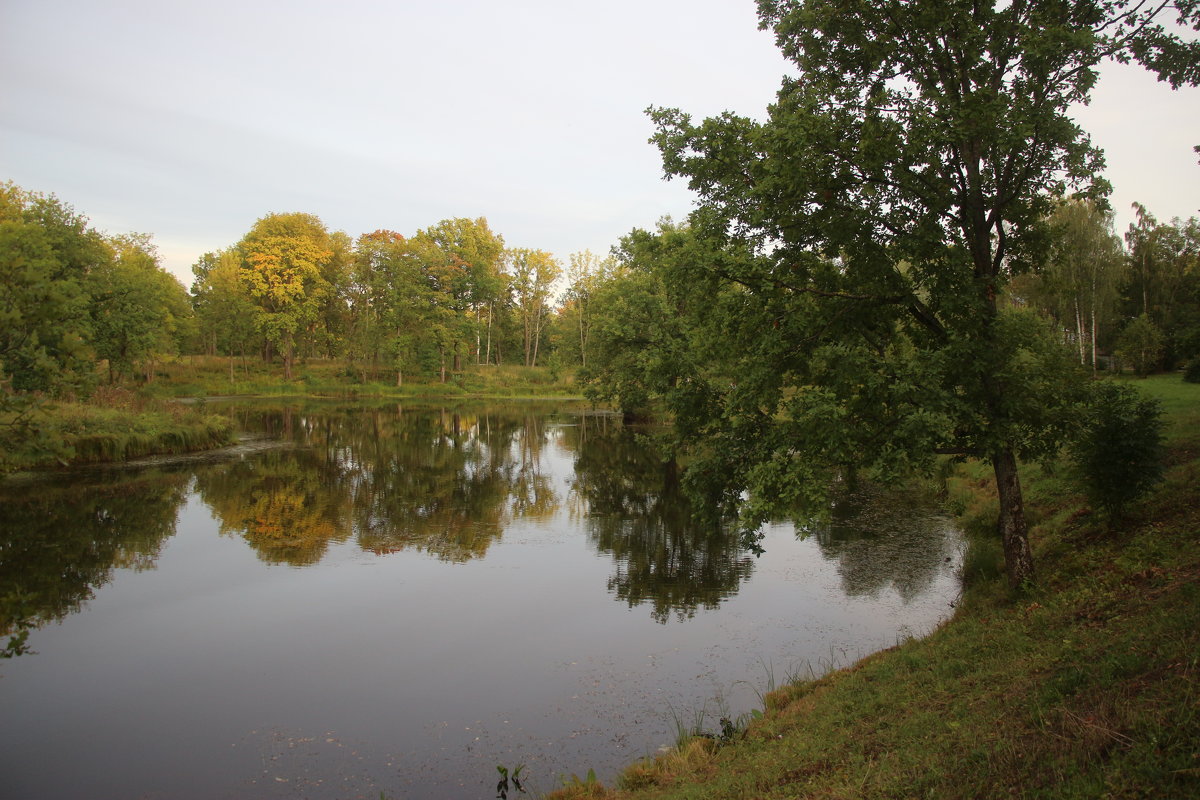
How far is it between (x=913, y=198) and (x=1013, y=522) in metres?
5.06

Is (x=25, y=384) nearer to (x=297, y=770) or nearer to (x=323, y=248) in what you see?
(x=297, y=770)

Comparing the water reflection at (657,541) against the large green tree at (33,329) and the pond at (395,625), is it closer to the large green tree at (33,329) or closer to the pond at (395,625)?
the pond at (395,625)

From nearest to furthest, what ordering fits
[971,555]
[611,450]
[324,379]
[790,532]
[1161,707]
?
[1161,707]
[971,555]
[790,532]
[611,450]
[324,379]

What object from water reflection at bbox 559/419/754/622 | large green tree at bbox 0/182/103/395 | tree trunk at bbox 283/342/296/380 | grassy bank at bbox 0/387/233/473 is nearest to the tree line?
tree trunk at bbox 283/342/296/380

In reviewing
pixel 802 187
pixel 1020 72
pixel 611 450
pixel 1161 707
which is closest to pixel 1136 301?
pixel 611 450

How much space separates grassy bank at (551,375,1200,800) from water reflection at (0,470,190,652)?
1220 centimetres

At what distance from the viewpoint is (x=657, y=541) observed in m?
17.6

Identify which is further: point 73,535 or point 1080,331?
point 1080,331

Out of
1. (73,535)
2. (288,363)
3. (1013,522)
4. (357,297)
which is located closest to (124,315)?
(288,363)

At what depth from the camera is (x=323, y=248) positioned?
6894 centimetres

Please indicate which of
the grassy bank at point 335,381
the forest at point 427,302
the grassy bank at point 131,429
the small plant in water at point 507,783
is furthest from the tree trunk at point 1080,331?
the grassy bank at point 131,429

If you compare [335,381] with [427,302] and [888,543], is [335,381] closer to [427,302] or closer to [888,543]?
[427,302]

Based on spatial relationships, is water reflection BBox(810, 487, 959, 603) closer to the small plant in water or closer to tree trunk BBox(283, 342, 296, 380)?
the small plant in water

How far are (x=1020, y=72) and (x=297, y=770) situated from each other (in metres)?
13.8
